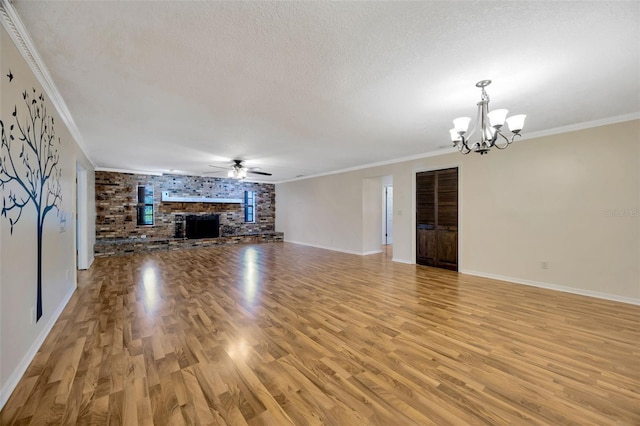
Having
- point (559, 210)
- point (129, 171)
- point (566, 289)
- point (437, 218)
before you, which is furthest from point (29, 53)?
point (129, 171)

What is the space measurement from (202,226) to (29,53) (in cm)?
753

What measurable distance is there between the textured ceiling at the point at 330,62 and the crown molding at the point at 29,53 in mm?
50

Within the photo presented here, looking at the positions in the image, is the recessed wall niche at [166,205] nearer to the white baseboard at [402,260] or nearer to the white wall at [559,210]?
the white baseboard at [402,260]

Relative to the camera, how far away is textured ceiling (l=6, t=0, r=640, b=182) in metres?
Result: 1.62

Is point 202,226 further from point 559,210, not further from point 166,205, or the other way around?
point 559,210

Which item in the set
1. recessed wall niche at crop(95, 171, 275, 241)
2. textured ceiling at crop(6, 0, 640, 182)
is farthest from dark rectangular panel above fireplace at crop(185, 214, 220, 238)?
textured ceiling at crop(6, 0, 640, 182)

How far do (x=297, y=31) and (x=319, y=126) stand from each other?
6.47 ft

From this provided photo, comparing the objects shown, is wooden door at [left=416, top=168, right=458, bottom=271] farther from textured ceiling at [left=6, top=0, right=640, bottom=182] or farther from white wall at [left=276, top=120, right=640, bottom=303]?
textured ceiling at [left=6, top=0, right=640, bottom=182]

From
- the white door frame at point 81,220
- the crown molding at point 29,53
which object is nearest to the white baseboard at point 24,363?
the crown molding at point 29,53

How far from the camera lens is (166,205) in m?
8.52

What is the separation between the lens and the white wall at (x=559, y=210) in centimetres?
346

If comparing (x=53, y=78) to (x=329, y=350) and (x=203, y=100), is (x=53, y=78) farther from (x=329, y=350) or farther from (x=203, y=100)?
(x=329, y=350)

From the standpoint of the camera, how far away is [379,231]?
7723 mm

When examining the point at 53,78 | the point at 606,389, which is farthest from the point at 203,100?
the point at 606,389
